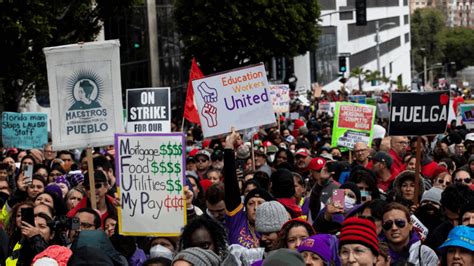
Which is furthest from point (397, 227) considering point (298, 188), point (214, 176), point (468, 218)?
point (214, 176)

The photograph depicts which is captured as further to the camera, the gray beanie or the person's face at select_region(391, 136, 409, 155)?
the person's face at select_region(391, 136, 409, 155)

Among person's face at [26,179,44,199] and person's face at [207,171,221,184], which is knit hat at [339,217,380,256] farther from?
person's face at [26,179,44,199]

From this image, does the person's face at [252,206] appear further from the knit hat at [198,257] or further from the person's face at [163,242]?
the knit hat at [198,257]

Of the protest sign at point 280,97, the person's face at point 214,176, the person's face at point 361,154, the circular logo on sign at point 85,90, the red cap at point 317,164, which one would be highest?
the circular logo on sign at point 85,90

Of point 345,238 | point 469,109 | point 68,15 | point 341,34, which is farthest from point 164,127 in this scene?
point 341,34

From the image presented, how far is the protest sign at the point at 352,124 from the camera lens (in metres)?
19.2

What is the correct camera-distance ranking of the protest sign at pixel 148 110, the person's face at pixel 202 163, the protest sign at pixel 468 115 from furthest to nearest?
the protest sign at pixel 468 115, the protest sign at pixel 148 110, the person's face at pixel 202 163

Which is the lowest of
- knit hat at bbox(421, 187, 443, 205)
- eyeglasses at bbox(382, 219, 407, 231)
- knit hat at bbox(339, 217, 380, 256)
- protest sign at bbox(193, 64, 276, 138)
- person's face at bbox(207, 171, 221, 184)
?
person's face at bbox(207, 171, 221, 184)

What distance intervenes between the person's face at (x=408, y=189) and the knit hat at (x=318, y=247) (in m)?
3.77

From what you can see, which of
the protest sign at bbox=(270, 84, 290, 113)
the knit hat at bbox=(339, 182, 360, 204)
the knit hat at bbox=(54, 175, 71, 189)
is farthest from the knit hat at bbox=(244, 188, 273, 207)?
the protest sign at bbox=(270, 84, 290, 113)

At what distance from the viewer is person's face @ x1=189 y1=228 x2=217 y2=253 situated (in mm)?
8398

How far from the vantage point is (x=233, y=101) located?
534 inches

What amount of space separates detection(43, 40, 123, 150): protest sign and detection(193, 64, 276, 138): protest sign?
50.1 inches

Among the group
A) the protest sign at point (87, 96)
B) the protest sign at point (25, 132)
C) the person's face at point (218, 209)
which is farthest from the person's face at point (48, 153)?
the person's face at point (218, 209)
